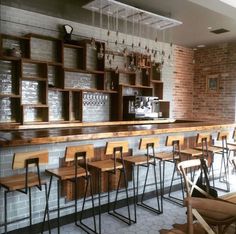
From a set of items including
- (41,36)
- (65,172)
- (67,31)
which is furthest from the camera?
(67,31)

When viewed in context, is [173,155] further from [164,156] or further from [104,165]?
[104,165]

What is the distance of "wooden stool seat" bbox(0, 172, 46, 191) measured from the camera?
2.35 m

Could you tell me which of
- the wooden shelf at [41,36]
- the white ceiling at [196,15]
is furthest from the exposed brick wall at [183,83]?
the wooden shelf at [41,36]

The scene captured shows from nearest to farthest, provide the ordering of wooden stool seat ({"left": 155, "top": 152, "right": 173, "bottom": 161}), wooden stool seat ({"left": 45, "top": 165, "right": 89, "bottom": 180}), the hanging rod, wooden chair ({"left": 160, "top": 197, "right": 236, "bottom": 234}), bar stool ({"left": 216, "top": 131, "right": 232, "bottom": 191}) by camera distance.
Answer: wooden chair ({"left": 160, "top": 197, "right": 236, "bottom": 234}) < wooden stool seat ({"left": 45, "top": 165, "right": 89, "bottom": 180}) < wooden stool seat ({"left": 155, "top": 152, "right": 173, "bottom": 161}) < the hanging rod < bar stool ({"left": 216, "top": 131, "right": 232, "bottom": 191})

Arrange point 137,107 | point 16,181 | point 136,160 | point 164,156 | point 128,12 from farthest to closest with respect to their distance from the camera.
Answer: point 137,107, point 128,12, point 164,156, point 136,160, point 16,181

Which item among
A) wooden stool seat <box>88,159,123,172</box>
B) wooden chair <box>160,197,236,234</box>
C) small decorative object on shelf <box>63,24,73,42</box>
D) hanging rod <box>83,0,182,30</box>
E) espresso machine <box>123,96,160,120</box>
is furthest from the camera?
espresso machine <box>123,96,160,120</box>

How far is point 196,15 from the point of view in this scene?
14.8ft

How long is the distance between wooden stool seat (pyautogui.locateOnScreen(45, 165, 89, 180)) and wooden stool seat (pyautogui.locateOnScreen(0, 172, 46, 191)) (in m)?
0.18

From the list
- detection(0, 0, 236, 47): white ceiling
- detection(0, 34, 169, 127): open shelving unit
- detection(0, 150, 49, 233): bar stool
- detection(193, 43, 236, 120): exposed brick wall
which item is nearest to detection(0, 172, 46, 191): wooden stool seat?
detection(0, 150, 49, 233): bar stool

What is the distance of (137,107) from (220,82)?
251 centimetres

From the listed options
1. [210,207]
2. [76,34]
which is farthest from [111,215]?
[76,34]

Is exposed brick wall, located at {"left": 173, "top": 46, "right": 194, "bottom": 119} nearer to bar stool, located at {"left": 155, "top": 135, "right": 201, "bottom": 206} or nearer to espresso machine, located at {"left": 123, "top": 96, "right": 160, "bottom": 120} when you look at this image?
espresso machine, located at {"left": 123, "top": 96, "right": 160, "bottom": 120}

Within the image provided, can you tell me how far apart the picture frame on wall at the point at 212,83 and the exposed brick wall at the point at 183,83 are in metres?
0.53

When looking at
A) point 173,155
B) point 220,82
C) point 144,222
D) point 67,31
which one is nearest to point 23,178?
point 144,222
